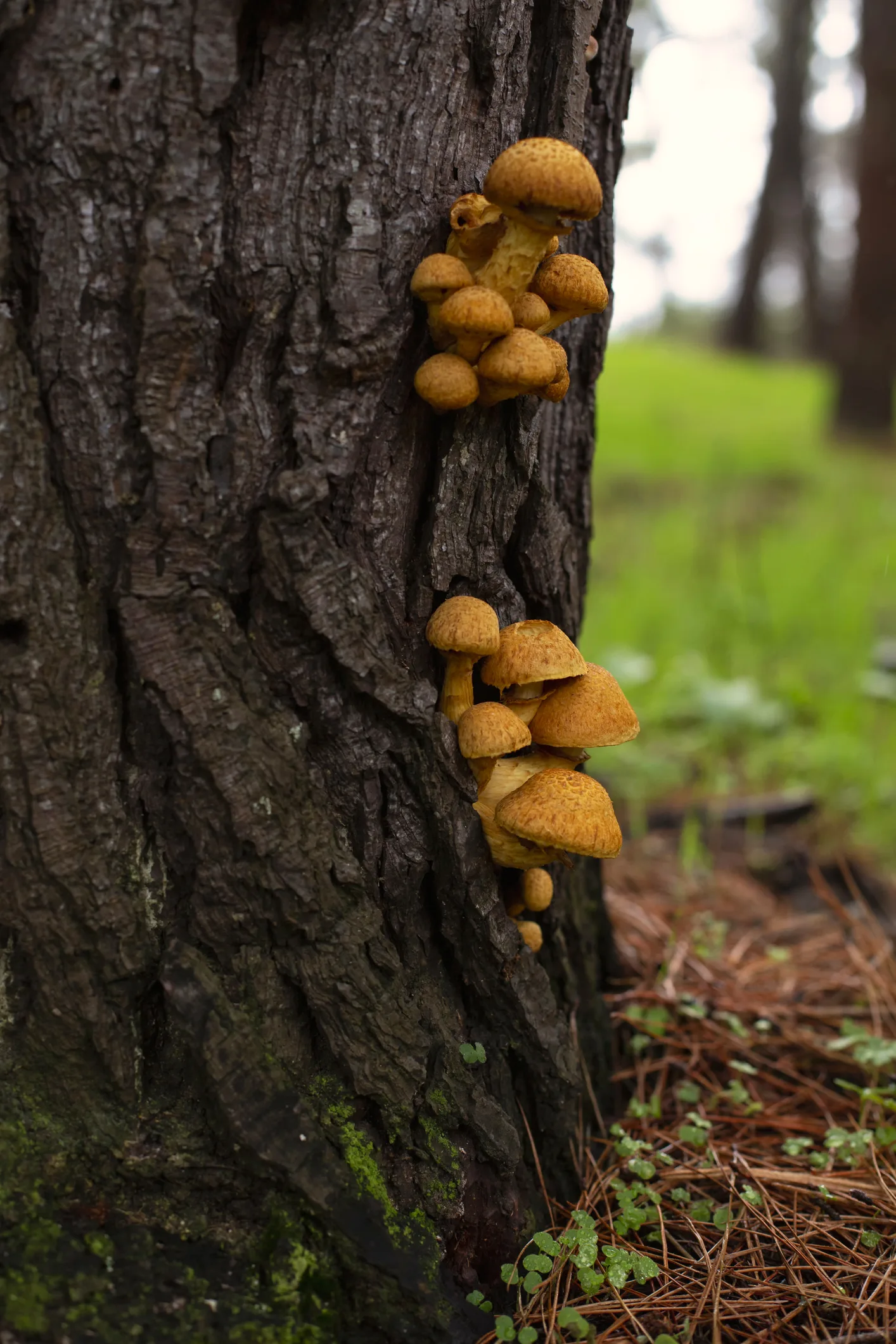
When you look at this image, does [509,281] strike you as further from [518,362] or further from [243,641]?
[243,641]

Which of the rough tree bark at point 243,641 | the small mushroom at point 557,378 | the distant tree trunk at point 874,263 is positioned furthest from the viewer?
the distant tree trunk at point 874,263

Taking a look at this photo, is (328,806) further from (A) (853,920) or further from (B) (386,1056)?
(A) (853,920)

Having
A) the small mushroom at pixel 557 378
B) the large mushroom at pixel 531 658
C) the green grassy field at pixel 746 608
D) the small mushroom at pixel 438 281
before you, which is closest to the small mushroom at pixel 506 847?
the large mushroom at pixel 531 658

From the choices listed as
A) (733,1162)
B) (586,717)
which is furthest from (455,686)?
(733,1162)

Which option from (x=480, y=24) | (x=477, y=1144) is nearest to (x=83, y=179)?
(x=480, y=24)

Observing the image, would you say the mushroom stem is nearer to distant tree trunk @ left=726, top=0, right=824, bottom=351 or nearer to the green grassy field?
the green grassy field

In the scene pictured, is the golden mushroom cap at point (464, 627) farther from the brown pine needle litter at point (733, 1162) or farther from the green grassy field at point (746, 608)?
the green grassy field at point (746, 608)
